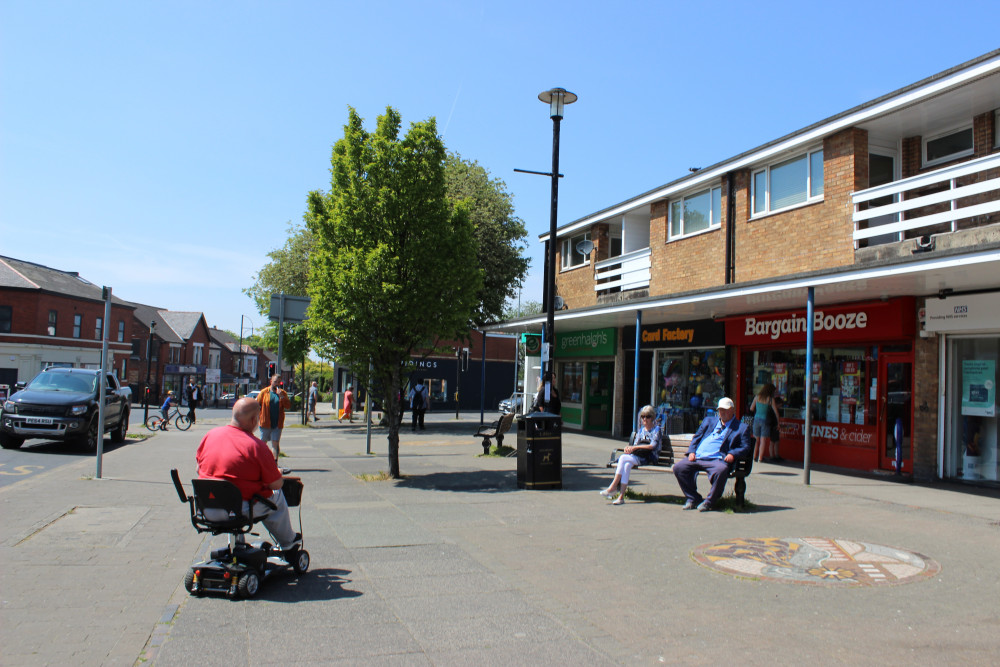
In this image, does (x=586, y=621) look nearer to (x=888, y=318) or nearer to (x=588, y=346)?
(x=888, y=318)

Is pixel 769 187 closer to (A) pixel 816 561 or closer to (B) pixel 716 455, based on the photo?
(B) pixel 716 455

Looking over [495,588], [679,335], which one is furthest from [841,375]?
[495,588]

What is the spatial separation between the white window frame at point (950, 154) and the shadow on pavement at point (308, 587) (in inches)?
452

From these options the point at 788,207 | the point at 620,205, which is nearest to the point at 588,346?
the point at 620,205

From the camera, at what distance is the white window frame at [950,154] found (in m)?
11.5

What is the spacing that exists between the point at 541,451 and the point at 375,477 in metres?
2.93

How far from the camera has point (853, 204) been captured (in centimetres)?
1225

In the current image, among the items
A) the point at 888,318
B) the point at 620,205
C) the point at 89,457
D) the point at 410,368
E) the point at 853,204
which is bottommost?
the point at 89,457

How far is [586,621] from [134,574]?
12.2 ft

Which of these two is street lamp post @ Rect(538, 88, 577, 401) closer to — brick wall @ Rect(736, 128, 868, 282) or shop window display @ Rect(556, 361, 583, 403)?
brick wall @ Rect(736, 128, 868, 282)

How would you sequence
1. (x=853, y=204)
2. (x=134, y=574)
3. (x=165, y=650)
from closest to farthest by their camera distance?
(x=165, y=650) → (x=134, y=574) → (x=853, y=204)

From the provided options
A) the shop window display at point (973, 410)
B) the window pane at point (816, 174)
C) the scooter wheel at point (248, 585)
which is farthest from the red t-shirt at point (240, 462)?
the window pane at point (816, 174)

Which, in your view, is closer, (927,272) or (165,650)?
(165,650)

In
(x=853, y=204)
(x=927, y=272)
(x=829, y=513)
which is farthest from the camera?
(x=853, y=204)
